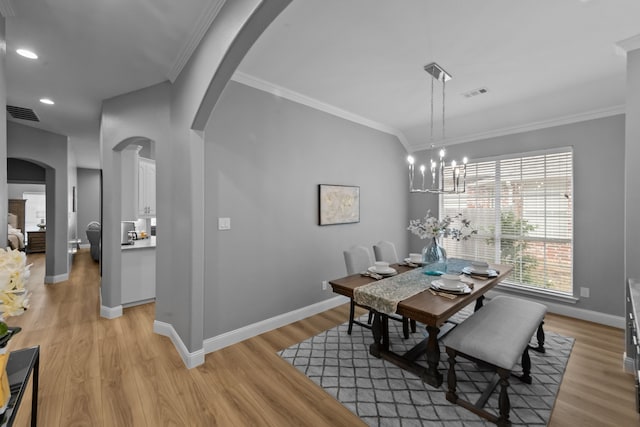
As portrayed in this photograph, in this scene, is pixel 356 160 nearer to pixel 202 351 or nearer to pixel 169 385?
pixel 202 351

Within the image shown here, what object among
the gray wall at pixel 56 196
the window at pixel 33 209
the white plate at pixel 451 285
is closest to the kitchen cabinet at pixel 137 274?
the gray wall at pixel 56 196

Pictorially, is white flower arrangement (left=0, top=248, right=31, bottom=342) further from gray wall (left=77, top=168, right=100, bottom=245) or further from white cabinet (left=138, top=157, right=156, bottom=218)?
gray wall (left=77, top=168, right=100, bottom=245)

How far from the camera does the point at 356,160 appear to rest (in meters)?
4.15

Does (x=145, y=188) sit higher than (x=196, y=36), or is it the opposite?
(x=196, y=36)

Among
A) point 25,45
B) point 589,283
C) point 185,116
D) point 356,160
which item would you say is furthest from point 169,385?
point 589,283

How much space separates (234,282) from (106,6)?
7.89ft

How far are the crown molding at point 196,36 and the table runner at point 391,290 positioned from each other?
7.74ft

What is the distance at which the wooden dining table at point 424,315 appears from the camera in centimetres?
195

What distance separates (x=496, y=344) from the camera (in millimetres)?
1816

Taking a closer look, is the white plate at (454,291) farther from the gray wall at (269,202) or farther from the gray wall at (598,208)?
the gray wall at (598,208)

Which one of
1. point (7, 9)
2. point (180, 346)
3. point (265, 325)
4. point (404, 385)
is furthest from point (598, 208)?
point (7, 9)

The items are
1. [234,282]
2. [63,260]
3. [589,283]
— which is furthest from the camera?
[63,260]

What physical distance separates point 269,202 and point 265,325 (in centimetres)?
137

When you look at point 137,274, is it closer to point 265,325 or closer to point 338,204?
point 265,325
